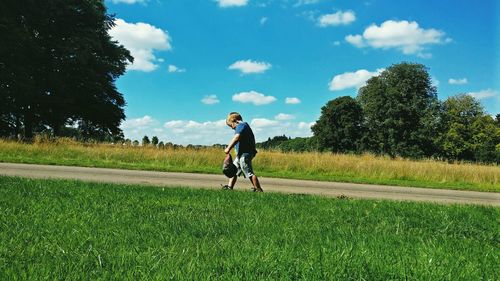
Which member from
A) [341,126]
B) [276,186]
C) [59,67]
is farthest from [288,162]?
[341,126]

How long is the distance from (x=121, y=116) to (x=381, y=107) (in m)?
42.3

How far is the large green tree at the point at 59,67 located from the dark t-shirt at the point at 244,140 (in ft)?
87.5

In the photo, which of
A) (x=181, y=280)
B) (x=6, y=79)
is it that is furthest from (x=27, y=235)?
(x=6, y=79)

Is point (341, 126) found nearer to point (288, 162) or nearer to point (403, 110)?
point (403, 110)

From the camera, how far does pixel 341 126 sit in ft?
253

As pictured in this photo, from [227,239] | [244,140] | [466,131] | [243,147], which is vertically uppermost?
[466,131]

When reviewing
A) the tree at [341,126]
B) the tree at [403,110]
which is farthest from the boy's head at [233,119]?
the tree at [341,126]

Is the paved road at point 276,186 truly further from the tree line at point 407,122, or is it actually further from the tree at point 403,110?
the tree at point 403,110

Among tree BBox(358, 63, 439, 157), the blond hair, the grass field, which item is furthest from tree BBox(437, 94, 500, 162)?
the blond hair

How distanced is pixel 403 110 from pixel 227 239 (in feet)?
216

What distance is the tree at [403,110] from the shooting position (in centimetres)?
6575

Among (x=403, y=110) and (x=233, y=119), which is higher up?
(x=403, y=110)

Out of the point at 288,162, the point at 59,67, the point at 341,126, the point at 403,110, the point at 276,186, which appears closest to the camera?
the point at 276,186

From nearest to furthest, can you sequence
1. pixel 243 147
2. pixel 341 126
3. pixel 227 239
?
pixel 227 239
pixel 243 147
pixel 341 126
